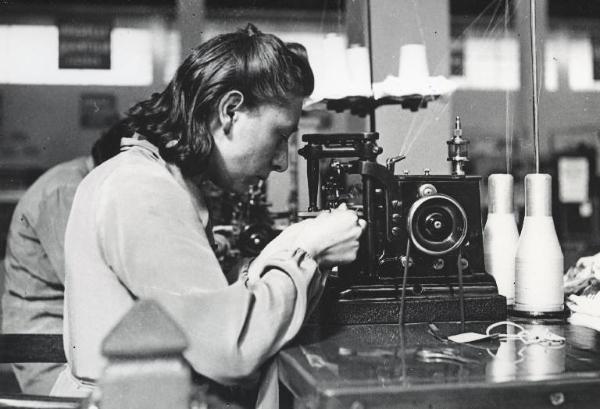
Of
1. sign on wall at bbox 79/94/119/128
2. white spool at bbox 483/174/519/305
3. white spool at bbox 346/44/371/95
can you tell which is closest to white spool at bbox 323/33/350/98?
white spool at bbox 346/44/371/95

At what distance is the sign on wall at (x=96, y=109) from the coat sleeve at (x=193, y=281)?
4.78m

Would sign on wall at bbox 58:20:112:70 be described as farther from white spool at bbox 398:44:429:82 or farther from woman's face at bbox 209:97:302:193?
woman's face at bbox 209:97:302:193

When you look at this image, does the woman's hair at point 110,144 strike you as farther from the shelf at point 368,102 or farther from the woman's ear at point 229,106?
the woman's ear at point 229,106

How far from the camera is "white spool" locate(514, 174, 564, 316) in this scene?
68.2 inches

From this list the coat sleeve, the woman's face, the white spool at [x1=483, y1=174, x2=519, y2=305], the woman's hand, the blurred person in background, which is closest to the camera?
the coat sleeve

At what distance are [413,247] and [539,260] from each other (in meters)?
0.30

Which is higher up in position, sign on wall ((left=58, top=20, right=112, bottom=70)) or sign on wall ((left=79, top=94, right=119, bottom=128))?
sign on wall ((left=58, top=20, right=112, bottom=70))

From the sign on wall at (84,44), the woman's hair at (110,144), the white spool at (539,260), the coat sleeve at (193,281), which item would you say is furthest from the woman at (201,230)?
the sign on wall at (84,44)

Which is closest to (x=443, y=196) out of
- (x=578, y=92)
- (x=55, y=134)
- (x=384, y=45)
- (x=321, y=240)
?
(x=321, y=240)

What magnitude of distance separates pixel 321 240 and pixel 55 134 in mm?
5177

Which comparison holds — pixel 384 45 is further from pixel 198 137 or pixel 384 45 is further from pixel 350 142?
pixel 198 137

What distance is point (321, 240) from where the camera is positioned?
1576 millimetres

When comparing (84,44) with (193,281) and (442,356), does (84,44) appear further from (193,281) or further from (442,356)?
(442,356)

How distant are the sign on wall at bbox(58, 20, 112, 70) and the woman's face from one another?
421 centimetres
